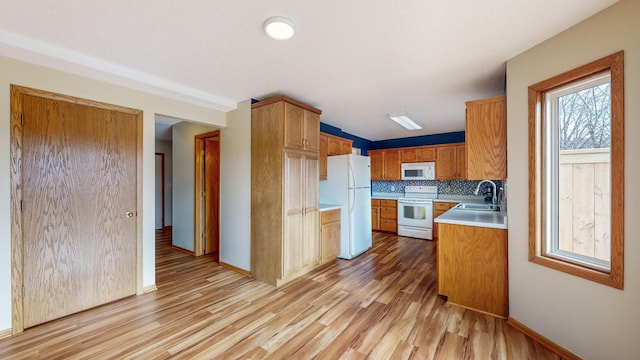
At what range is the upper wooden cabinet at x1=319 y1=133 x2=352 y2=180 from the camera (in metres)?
4.09

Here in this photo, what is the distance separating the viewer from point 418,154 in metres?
5.75

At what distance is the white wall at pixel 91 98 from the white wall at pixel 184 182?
1.11 meters

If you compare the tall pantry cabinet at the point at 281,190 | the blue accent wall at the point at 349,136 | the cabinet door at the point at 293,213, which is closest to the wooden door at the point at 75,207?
the tall pantry cabinet at the point at 281,190

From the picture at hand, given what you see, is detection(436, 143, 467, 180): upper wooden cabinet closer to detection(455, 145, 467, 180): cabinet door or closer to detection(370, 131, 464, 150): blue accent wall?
detection(455, 145, 467, 180): cabinet door

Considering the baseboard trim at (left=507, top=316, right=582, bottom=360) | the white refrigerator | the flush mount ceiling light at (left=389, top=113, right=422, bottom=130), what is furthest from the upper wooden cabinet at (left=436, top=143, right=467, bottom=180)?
the baseboard trim at (left=507, top=316, right=582, bottom=360)

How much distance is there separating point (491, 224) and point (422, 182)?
12.7 feet

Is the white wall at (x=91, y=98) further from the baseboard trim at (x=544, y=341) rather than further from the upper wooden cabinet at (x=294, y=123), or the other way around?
the baseboard trim at (x=544, y=341)

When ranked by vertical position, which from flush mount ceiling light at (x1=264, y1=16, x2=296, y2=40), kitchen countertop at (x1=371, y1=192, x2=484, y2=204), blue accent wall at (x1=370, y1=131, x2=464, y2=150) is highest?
flush mount ceiling light at (x1=264, y1=16, x2=296, y2=40)

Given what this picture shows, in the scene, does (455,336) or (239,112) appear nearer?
(455,336)

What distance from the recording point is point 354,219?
402 centimetres

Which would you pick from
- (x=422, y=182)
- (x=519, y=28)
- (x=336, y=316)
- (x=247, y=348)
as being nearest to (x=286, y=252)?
(x=336, y=316)

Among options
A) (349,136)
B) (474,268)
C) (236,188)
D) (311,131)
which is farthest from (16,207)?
(349,136)

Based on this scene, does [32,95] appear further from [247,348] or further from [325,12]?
[247,348]

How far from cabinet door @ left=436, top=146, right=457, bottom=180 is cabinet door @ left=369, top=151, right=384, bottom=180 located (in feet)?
4.36
